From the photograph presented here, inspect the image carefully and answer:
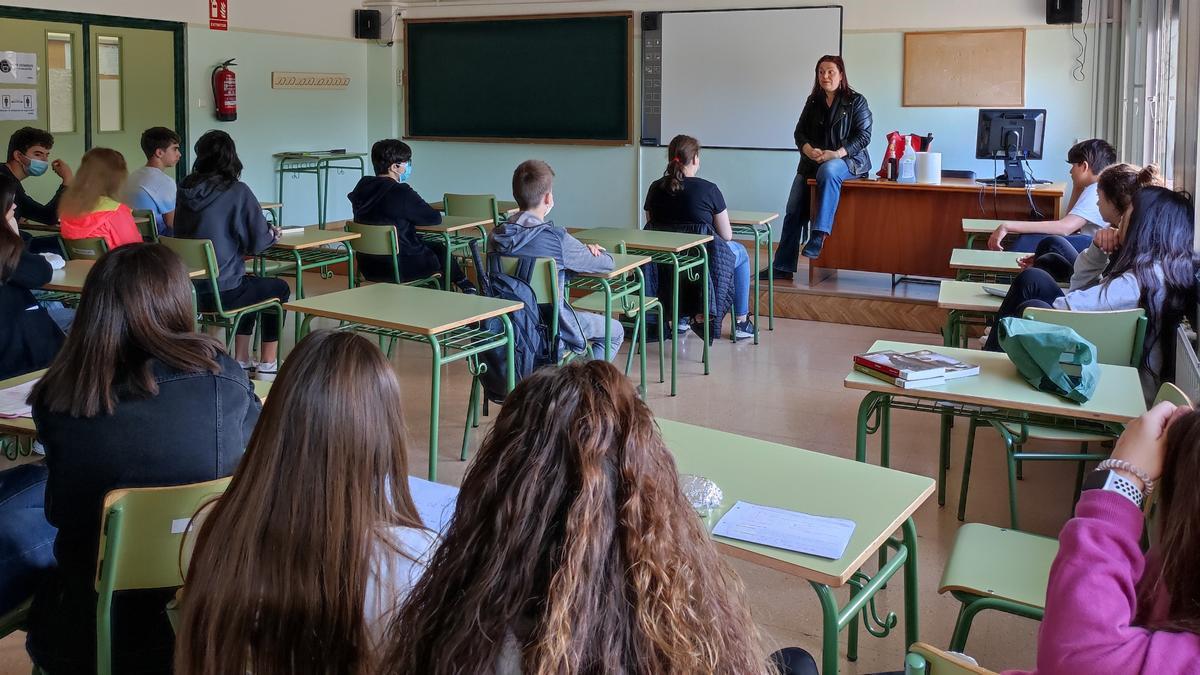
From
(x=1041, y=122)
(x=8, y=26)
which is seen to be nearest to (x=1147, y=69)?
(x=1041, y=122)

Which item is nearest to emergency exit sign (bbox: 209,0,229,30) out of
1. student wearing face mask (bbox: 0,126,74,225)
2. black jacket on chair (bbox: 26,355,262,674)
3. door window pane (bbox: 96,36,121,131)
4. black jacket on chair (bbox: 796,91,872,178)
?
door window pane (bbox: 96,36,121,131)

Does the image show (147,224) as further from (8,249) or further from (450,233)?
(8,249)

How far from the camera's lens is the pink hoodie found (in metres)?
1.31

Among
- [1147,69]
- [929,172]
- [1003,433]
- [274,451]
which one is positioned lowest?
[1003,433]

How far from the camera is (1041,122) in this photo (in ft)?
22.8

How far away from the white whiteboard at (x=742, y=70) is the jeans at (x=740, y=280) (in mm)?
3114

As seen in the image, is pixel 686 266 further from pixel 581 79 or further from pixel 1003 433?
pixel 581 79

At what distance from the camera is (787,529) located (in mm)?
1928

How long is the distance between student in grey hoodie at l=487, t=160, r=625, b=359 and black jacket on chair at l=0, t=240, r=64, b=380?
1675 millimetres

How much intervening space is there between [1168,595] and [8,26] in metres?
8.54

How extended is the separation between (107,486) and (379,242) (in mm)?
4013

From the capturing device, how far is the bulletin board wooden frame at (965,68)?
8398 mm

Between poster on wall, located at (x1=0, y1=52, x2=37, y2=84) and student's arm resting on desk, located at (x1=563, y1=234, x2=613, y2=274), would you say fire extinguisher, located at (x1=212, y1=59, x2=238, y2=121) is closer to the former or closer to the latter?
poster on wall, located at (x1=0, y1=52, x2=37, y2=84)

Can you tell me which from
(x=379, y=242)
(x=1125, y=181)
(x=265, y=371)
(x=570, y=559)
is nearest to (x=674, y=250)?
(x=379, y=242)
